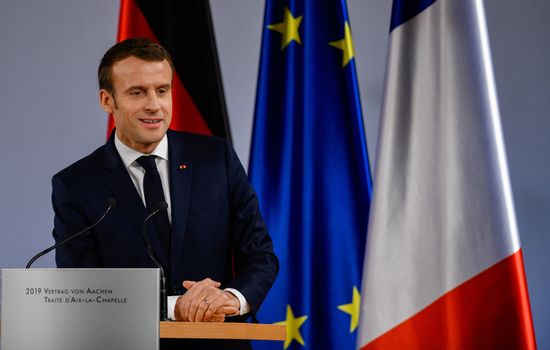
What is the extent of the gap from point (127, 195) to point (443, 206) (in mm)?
1078

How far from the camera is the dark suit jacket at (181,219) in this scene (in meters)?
2.10

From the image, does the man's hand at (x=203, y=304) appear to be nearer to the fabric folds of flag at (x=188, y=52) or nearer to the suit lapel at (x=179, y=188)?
the suit lapel at (x=179, y=188)

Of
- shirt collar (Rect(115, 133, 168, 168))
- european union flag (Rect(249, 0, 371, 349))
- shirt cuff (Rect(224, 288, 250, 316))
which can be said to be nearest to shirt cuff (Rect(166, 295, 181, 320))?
shirt cuff (Rect(224, 288, 250, 316))

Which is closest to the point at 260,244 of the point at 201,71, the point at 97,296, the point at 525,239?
the point at 97,296

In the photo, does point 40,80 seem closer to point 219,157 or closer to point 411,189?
point 219,157

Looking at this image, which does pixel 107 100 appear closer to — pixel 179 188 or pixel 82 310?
pixel 179 188

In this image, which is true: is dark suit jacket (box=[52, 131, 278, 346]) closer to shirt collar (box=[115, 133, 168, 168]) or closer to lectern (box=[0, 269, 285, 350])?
shirt collar (box=[115, 133, 168, 168])

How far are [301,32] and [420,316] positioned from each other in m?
1.34

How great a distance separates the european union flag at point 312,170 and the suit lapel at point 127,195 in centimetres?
88

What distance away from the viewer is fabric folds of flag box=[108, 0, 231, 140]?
3092mm

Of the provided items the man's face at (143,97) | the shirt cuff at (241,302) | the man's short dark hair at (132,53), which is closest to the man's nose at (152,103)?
the man's face at (143,97)

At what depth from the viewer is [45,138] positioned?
3.59 metres

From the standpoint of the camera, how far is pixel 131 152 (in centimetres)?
222

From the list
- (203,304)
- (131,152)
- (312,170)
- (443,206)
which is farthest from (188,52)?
(203,304)
